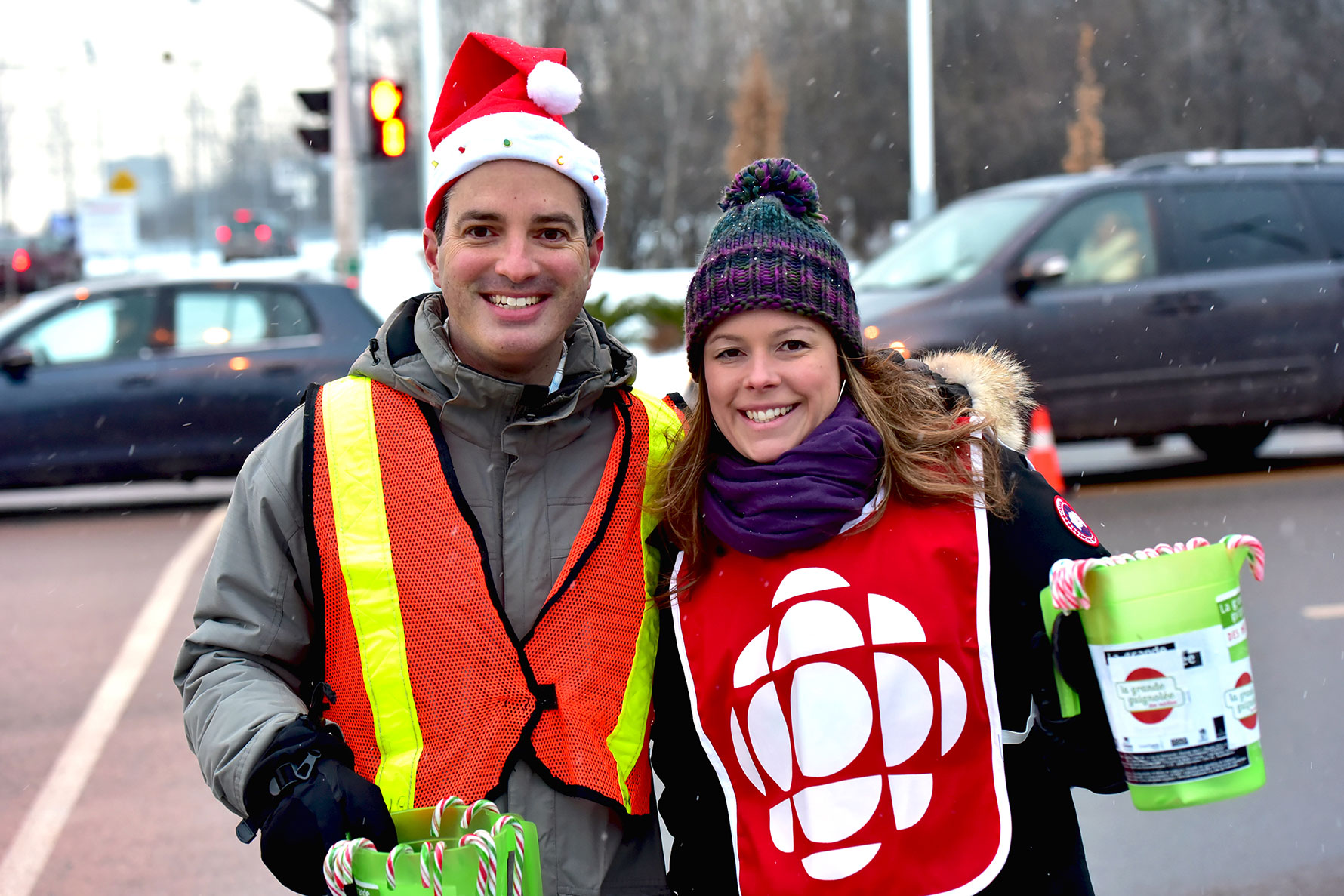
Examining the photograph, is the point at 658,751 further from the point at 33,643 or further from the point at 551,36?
the point at 551,36

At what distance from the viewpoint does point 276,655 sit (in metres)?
2.05

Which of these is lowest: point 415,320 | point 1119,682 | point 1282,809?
point 1282,809

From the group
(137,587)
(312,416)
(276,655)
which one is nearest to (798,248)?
(312,416)

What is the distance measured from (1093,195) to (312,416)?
7.75 meters

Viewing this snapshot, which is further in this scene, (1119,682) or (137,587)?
(137,587)

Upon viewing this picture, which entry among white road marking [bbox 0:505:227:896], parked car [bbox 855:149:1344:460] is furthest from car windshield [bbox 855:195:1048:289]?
white road marking [bbox 0:505:227:896]

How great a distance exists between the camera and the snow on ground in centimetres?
1007

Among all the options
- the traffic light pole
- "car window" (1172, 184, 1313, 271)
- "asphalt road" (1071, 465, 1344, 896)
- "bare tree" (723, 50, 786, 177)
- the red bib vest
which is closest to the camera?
the red bib vest

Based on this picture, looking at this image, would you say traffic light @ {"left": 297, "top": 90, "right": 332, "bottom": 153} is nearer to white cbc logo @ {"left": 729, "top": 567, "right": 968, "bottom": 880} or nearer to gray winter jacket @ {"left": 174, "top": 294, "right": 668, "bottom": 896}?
gray winter jacket @ {"left": 174, "top": 294, "right": 668, "bottom": 896}

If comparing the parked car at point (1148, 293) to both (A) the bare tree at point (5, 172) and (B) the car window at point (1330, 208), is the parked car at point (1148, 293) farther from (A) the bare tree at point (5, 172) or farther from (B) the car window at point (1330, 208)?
(A) the bare tree at point (5, 172)

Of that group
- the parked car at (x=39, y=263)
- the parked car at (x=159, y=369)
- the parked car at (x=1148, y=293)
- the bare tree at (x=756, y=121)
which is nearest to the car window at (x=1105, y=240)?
the parked car at (x=1148, y=293)

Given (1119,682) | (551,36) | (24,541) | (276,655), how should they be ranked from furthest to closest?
(551,36)
(24,541)
(276,655)
(1119,682)

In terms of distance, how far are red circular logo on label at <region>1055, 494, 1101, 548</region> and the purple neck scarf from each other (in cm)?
29

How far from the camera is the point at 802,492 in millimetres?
2047
